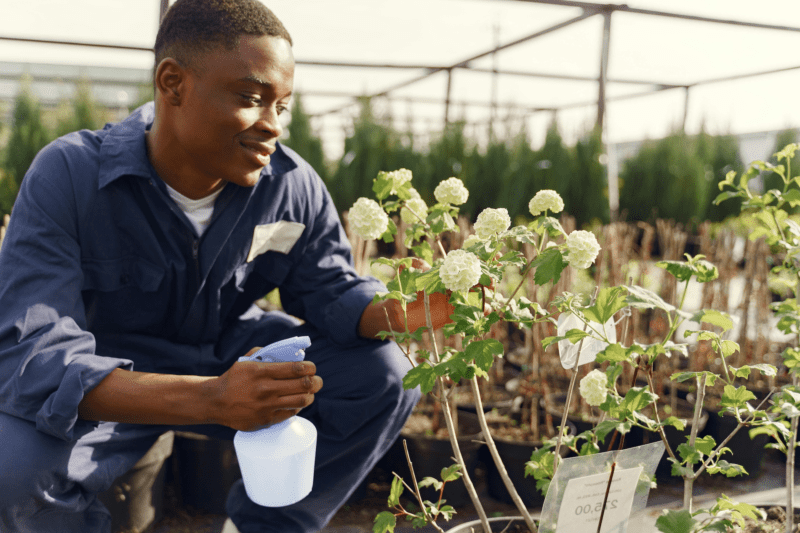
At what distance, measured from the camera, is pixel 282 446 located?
122cm

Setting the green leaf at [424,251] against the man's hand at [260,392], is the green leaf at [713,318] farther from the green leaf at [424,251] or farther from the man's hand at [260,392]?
the man's hand at [260,392]

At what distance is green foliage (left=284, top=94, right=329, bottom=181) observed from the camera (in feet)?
16.5

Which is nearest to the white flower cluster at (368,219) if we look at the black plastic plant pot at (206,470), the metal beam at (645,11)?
the black plastic plant pot at (206,470)

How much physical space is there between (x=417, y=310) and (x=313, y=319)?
0.47m

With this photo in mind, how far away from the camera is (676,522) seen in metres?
0.91

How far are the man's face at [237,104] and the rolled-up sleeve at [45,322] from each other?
38 cm

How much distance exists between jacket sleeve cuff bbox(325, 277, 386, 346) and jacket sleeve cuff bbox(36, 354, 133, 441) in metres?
0.62

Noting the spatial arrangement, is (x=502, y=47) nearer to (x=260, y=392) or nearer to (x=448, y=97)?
(x=448, y=97)

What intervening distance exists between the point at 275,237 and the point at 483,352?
1.04m

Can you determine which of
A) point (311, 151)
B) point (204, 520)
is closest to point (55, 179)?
point (204, 520)

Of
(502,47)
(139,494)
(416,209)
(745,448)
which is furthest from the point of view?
(502,47)

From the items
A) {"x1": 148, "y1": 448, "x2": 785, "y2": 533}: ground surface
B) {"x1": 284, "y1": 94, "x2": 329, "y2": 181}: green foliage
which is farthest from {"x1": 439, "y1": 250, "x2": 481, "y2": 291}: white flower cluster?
{"x1": 284, "y1": 94, "x2": 329, "y2": 181}: green foliage

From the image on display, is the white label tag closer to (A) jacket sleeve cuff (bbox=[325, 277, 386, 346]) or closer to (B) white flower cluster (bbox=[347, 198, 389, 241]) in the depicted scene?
(A) jacket sleeve cuff (bbox=[325, 277, 386, 346])

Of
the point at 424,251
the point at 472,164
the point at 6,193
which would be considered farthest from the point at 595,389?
the point at 472,164
